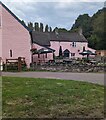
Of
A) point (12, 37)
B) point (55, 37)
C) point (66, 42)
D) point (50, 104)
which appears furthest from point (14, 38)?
point (66, 42)

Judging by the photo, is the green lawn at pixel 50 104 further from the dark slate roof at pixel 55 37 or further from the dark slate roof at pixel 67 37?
the dark slate roof at pixel 67 37

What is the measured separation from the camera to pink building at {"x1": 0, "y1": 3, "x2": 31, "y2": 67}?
3058 cm

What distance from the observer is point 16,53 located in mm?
32656

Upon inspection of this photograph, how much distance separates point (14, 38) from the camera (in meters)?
32.0

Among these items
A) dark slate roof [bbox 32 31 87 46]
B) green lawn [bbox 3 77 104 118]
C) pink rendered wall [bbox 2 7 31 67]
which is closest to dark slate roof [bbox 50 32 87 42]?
dark slate roof [bbox 32 31 87 46]

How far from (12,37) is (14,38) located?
13.6 inches

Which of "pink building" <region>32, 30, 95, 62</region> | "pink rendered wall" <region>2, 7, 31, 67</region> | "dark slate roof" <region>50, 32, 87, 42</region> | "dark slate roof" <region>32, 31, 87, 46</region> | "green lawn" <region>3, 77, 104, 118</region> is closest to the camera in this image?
"green lawn" <region>3, 77, 104, 118</region>

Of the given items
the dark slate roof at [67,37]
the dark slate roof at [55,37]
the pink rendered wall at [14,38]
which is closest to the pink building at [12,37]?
the pink rendered wall at [14,38]

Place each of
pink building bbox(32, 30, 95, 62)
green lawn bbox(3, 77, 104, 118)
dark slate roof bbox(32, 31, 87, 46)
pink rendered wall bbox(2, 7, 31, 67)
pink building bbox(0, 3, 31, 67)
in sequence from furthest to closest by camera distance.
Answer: pink building bbox(32, 30, 95, 62)
dark slate roof bbox(32, 31, 87, 46)
pink rendered wall bbox(2, 7, 31, 67)
pink building bbox(0, 3, 31, 67)
green lawn bbox(3, 77, 104, 118)

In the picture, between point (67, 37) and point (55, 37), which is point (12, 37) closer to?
point (55, 37)

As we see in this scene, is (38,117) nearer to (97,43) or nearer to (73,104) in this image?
(73,104)

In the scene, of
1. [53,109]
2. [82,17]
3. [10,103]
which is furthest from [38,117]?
[82,17]

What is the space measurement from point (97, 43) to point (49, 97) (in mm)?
57837

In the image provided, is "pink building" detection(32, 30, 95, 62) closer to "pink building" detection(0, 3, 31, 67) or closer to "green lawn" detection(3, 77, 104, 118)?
"pink building" detection(0, 3, 31, 67)
